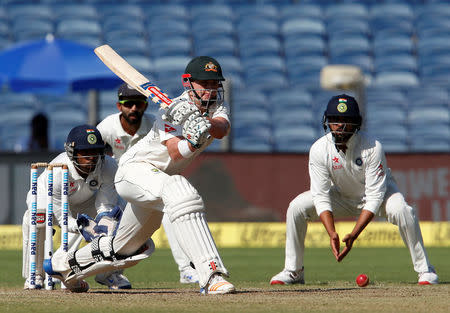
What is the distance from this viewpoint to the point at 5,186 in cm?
984

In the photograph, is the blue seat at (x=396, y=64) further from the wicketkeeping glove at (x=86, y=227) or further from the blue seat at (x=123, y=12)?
the wicketkeeping glove at (x=86, y=227)

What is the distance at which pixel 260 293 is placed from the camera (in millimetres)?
4645

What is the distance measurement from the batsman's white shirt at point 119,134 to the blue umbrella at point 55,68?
348cm

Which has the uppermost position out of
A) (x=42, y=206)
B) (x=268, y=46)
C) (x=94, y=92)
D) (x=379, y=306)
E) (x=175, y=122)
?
(x=268, y=46)

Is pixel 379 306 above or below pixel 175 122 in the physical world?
below

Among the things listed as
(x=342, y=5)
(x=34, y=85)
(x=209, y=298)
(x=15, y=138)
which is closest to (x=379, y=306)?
(x=209, y=298)

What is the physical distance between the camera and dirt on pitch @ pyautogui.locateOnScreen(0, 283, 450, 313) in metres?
3.84

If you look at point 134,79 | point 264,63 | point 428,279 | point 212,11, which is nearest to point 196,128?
point 134,79

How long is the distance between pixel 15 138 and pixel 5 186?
10.2ft

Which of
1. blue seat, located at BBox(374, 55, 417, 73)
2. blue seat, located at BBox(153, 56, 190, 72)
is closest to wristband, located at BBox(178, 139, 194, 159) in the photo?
blue seat, located at BBox(153, 56, 190, 72)

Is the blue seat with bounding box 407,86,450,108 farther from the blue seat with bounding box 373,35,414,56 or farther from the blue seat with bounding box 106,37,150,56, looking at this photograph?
the blue seat with bounding box 106,37,150,56

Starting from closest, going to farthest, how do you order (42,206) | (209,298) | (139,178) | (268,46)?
(209,298) → (139,178) → (42,206) → (268,46)

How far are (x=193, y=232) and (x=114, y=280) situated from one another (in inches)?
52.0

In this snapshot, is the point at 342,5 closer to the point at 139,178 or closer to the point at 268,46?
the point at 268,46
